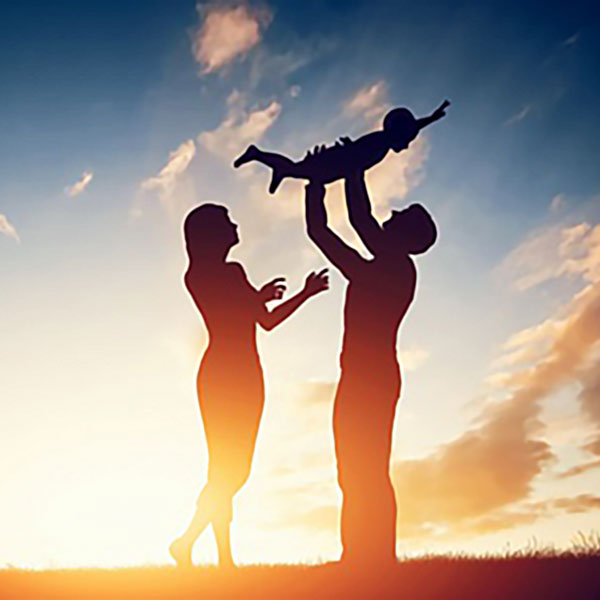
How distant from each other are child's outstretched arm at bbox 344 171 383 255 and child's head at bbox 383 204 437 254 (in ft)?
0.52

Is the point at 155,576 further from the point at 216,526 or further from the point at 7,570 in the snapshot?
the point at 7,570

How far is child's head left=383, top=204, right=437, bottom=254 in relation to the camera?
36.4 ft

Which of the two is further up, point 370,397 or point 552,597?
point 370,397

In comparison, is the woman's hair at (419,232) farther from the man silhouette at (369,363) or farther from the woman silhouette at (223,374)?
the woman silhouette at (223,374)

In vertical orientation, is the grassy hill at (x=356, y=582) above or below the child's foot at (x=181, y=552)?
below

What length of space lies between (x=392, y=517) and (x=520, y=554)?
1.68m

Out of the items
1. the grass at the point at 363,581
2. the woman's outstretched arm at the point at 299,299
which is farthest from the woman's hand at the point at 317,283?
the grass at the point at 363,581

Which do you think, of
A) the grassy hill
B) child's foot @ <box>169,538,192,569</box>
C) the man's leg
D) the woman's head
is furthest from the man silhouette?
child's foot @ <box>169,538,192,569</box>

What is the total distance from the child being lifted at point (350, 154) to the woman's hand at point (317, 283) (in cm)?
103

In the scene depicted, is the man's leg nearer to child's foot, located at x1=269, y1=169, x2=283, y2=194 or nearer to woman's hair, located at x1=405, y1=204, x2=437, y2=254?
woman's hair, located at x1=405, y1=204, x2=437, y2=254

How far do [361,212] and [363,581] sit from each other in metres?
3.85

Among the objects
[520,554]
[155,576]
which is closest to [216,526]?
[155,576]

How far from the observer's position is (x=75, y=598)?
10234 millimetres

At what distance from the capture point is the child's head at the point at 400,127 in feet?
37.4
